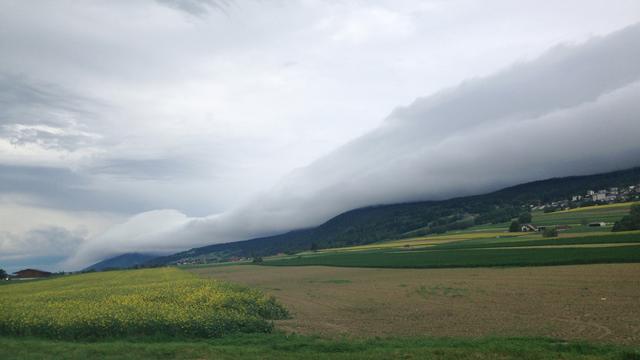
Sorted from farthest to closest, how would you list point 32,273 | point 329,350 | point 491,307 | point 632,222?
point 32,273
point 632,222
point 491,307
point 329,350

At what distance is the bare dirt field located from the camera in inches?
803

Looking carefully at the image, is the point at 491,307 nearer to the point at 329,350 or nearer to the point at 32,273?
the point at 329,350

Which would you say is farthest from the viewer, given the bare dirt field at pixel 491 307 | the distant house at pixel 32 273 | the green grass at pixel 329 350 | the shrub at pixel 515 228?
the distant house at pixel 32 273

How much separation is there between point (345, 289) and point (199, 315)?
944 inches

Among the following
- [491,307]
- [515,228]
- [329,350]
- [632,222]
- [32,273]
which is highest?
[32,273]

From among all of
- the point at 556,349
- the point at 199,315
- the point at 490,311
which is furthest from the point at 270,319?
the point at 556,349

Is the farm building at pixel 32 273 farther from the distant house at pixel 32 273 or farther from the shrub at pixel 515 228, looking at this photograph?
the shrub at pixel 515 228

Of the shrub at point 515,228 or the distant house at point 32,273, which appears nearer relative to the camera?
the shrub at point 515,228

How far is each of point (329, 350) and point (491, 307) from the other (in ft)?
47.7

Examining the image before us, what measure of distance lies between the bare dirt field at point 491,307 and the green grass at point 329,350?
10.4 ft

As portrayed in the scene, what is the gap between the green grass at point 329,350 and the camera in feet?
46.6

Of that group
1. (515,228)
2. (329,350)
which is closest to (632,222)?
(515,228)

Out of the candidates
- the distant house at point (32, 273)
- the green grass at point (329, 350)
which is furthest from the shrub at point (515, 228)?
the distant house at point (32, 273)

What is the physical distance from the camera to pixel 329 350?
1602 cm
